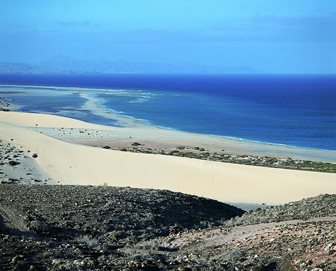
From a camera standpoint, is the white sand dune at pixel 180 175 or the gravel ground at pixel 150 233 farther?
the white sand dune at pixel 180 175

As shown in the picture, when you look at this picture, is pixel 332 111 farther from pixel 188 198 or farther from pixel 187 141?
pixel 188 198

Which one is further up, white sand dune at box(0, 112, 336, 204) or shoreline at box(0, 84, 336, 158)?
shoreline at box(0, 84, 336, 158)

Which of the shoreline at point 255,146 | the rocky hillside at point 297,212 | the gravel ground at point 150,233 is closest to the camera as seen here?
the gravel ground at point 150,233

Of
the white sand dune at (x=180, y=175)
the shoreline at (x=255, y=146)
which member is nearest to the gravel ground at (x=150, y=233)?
the white sand dune at (x=180, y=175)

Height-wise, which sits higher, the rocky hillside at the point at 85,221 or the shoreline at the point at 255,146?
the shoreline at the point at 255,146

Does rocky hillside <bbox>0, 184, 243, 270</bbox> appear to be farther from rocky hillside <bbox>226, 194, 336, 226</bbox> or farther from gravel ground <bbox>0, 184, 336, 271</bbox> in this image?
rocky hillside <bbox>226, 194, 336, 226</bbox>

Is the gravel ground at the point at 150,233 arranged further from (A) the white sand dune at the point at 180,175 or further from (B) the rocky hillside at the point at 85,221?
(A) the white sand dune at the point at 180,175

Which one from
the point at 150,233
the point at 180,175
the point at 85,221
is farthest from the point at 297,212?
the point at 180,175

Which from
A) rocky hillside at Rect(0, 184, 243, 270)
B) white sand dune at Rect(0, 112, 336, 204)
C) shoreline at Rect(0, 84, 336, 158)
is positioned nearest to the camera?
rocky hillside at Rect(0, 184, 243, 270)

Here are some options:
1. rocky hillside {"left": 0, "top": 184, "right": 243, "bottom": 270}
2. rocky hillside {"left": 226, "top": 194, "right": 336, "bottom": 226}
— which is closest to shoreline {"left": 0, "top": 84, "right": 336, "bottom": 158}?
rocky hillside {"left": 0, "top": 184, "right": 243, "bottom": 270}
